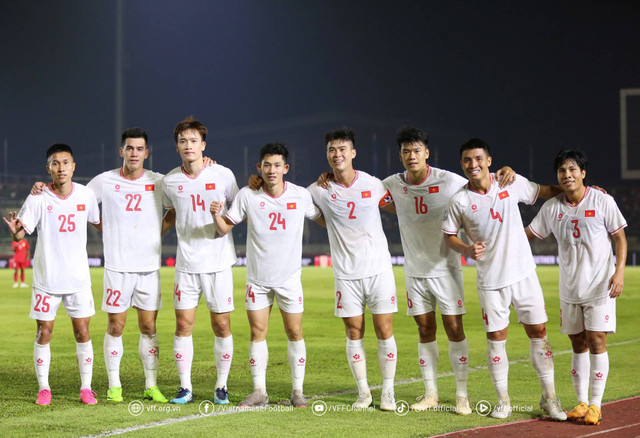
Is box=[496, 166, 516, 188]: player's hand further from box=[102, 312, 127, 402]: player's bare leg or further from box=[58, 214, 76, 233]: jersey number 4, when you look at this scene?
box=[58, 214, 76, 233]: jersey number 4

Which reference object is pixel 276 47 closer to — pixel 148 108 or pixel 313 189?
pixel 148 108

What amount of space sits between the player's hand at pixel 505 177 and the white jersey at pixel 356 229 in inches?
38.3

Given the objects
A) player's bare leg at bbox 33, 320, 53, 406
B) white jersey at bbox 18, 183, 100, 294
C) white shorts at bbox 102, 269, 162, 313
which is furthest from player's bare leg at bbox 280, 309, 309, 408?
player's bare leg at bbox 33, 320, 53, 406

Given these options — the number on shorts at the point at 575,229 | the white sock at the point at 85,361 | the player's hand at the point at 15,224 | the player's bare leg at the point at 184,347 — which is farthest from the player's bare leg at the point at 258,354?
the number on shorts at the point at 575,229

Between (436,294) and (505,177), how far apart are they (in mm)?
1066

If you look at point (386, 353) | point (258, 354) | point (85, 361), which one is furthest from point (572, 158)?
point (85, 361)

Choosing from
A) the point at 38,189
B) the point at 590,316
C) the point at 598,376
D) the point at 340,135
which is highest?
the point at 340,135

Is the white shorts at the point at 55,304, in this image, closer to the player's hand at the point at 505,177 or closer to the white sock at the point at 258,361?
the white sock at the point at 258,361

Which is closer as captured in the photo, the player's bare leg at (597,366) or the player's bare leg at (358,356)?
the player's bare leg at (597,366)

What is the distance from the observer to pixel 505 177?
6145 mm

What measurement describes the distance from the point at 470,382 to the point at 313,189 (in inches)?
102

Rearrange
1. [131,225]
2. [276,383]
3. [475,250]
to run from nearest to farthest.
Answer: [475,250], [131,225], [276,383]

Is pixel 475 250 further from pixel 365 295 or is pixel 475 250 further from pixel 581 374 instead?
pixel 581 374

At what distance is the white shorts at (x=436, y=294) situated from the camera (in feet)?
20.6
